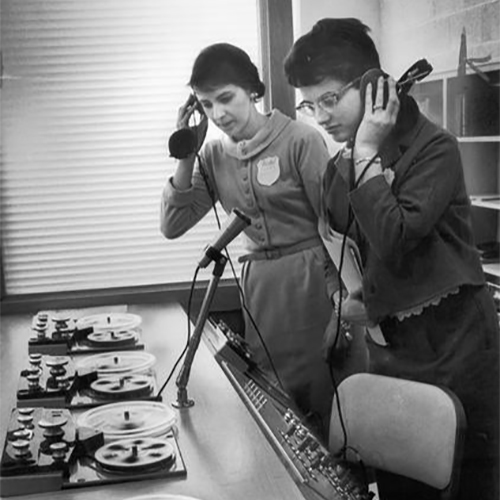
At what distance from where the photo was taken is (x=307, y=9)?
1467mm

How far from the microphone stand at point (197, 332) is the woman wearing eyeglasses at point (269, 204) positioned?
0.24 meters

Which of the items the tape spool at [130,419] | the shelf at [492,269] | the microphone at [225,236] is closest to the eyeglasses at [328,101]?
the microphone at [225,236]

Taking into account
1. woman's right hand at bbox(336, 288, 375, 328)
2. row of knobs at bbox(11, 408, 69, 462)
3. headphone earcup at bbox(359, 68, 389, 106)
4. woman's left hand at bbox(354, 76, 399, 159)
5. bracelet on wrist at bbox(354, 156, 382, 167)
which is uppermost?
headphone earcup at bbox(359, 68, 389, 106)

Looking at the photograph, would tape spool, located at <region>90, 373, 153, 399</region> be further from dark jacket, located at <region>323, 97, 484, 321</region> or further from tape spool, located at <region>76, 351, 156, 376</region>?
dark jacket, located at <region>323, 97, 484, 321</region>

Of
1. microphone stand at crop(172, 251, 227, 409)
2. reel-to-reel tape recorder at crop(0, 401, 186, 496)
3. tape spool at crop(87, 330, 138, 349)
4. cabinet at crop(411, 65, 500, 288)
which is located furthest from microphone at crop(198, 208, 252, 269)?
tape spool at crop(87, 330, 138, 349)

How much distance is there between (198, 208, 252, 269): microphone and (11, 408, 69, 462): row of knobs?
38 centimetres

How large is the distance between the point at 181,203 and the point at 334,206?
0.62 metres

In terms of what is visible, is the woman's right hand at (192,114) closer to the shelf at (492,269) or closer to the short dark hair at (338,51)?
the short dark hair at (338,51)

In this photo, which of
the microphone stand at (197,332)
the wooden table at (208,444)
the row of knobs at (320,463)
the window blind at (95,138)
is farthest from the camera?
the window blind at (95,138)

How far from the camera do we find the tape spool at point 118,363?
5.45 ft

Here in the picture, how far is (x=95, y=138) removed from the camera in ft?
6.99

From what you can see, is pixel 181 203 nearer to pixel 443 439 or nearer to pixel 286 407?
pixel 286 407

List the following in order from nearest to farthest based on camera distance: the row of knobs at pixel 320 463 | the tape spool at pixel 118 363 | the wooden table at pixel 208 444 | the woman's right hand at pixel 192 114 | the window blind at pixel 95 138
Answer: the wooden table at pixel 208 444 < the row of knobs at pixel 320 463 < the tape spool at pixel 118 363 < the woman's right hand at pixel 192 114 < the window blind at pixel 95 138

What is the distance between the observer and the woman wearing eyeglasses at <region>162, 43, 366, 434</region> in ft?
5.46
